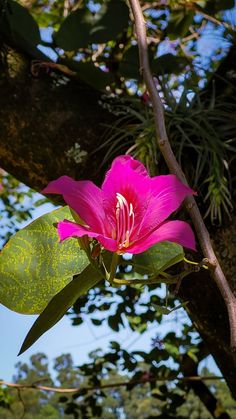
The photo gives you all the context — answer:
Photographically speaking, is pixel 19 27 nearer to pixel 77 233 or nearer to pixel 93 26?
pixel 93 26

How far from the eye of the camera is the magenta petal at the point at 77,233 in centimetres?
36

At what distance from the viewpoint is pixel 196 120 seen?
117 centimetres

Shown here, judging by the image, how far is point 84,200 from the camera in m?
0.39

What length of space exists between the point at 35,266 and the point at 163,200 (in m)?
0.13

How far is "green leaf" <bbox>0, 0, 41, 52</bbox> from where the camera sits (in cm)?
126

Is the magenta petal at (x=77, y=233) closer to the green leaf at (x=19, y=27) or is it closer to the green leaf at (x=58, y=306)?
the green leaf at (x=58, y=306)

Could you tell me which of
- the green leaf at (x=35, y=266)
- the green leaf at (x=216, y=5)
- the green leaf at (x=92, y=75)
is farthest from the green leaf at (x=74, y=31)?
the green leaf at (x=35, y=266)

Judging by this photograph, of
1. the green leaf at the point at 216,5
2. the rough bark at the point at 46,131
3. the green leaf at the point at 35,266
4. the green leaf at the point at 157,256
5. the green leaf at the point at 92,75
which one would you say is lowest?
the green leaf at the point at 157,256

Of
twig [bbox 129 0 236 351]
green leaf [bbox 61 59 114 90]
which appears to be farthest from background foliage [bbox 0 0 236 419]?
twig [bbox 129 0 236 351]

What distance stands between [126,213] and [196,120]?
0.81m

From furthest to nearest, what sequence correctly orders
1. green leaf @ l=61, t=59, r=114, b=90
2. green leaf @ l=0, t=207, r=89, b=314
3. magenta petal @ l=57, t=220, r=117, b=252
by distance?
green leaf @ l=61, t=59, r=114, b=90, green leaf @ l=0, t=207, r=89, b=314, magenta petal @ l=57, t=220, r=117, b=252

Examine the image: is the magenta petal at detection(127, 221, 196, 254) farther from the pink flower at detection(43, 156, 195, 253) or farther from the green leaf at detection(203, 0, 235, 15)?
the green leaf at detection(203, 0, 235, 15)

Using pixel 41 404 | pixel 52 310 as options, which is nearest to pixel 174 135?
pixel 52 310

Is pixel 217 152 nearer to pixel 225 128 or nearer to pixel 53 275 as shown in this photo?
pixel 225 128
